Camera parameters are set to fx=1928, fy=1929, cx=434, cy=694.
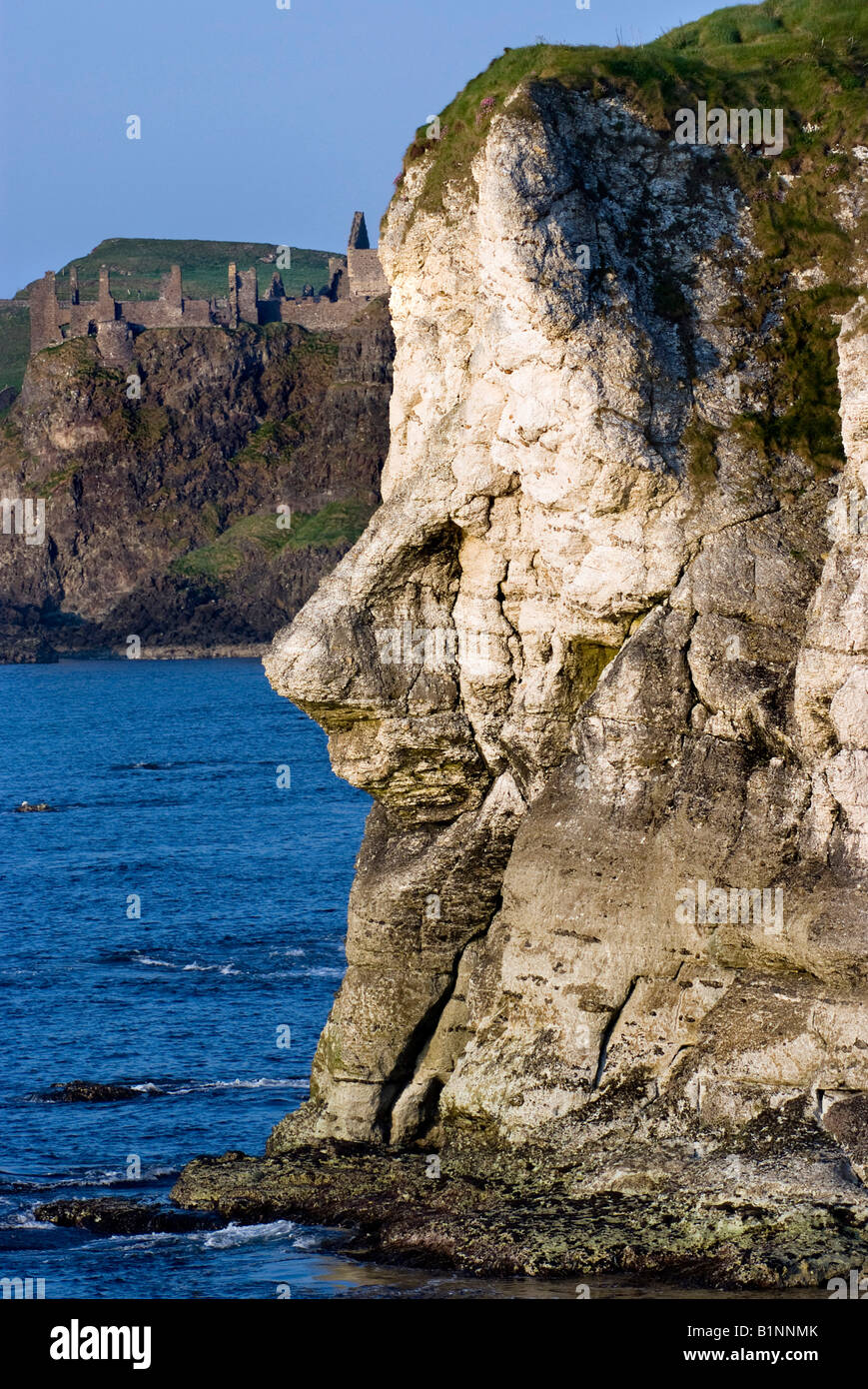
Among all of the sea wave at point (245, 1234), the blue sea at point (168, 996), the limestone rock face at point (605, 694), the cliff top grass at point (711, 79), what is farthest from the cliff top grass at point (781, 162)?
the sea wave at point (245, 1234)

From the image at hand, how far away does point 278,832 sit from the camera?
81.2 m

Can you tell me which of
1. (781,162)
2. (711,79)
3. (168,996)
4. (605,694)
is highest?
(711,79)

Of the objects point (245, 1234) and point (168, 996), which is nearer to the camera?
point (245, 1234)

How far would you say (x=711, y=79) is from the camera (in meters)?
28.1

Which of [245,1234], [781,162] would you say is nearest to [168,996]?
[245,1234]

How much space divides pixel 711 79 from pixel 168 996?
28.5 metres

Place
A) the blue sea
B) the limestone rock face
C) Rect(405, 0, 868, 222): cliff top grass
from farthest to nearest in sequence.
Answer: Rect(405, 0, 868, 222): cliff top grass < the blue sea < the limestone rock face

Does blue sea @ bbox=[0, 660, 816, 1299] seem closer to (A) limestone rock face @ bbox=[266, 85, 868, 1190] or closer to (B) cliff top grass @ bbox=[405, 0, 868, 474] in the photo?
(A) limestone rock face @ bbox=[266, 85, 868, 1190]

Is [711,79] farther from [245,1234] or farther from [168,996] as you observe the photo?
[168,996]

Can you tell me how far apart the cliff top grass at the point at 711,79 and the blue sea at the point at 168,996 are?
16.0m

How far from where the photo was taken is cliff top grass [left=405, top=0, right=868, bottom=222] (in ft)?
91.0

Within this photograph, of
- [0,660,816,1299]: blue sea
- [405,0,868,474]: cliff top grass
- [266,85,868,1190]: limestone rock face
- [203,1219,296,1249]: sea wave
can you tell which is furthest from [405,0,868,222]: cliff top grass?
[0,660,816,1299]: blue sea

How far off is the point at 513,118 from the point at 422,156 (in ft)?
12.7

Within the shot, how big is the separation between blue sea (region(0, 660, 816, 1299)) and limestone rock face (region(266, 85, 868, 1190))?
352 cm
